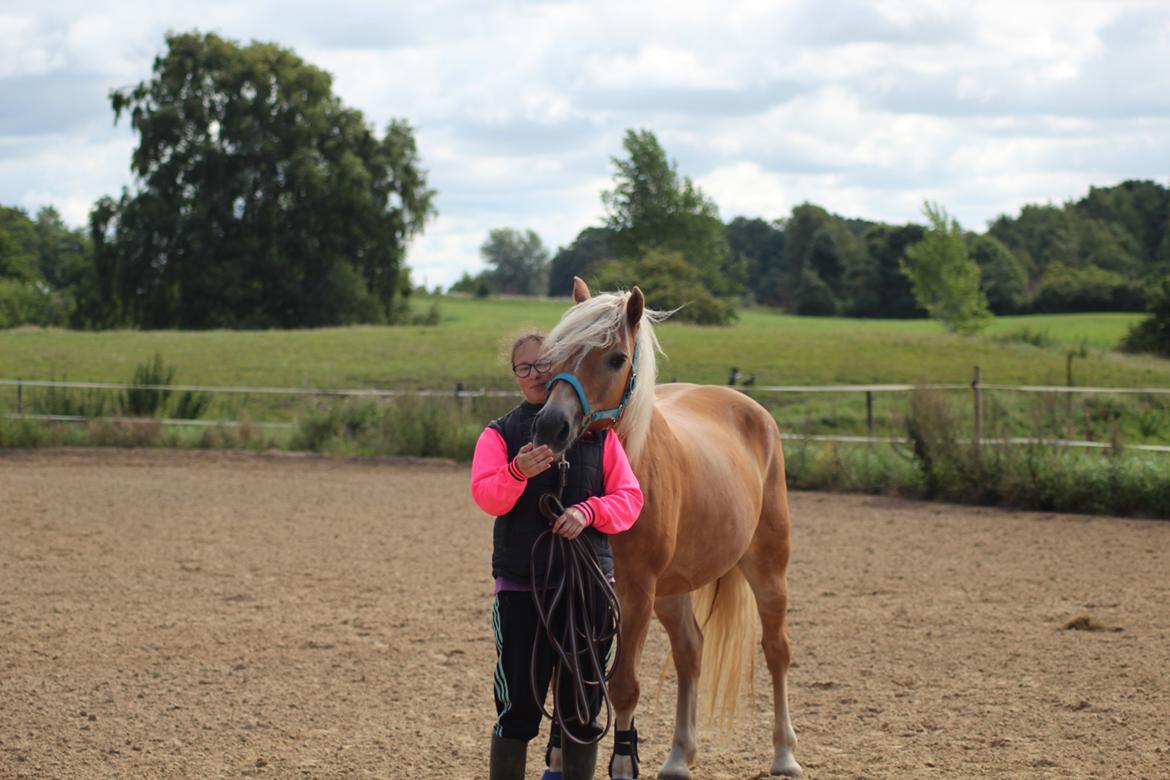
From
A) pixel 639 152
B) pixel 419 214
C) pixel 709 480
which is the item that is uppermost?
pixel 639 152

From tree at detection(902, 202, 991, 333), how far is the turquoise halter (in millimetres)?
40315

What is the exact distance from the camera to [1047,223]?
70125mm

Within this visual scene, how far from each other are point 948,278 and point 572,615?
41.8 m

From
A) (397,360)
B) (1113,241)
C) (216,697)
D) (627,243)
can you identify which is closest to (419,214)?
(397,360)

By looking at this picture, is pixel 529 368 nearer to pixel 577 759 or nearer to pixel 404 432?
pixel 577 759

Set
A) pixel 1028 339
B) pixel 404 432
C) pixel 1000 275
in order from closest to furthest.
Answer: pixel 404 432 < pixel 1028 339 < pixel 1000 275

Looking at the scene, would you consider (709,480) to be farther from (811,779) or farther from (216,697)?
(216,697)

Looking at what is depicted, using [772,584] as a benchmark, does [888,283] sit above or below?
above

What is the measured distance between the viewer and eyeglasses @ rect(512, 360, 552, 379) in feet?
9.57

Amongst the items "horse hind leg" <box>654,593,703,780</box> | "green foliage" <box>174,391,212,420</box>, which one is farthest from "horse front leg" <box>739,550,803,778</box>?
"green foliage" <box>174,391,212,420</box>

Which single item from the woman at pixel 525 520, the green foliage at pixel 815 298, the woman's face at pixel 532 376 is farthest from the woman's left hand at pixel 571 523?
the green foliage at pixel 815 298

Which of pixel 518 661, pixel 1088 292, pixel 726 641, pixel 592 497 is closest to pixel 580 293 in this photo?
pixel 592 497

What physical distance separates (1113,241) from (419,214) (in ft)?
144

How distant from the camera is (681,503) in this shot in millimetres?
3541
